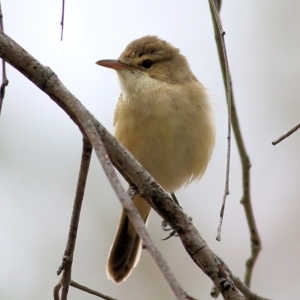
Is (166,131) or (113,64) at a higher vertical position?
(113,64)

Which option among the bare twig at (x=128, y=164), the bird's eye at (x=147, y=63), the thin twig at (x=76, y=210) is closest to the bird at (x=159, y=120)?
the bird's eye at (x=147, y=63)

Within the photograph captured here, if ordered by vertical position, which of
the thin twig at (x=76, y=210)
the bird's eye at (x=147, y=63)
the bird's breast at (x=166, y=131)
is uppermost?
the bird's eye at (x=147, y=63)

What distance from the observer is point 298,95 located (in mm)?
6309

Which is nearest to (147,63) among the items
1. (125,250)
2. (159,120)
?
(159,120)

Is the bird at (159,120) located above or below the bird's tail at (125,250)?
above

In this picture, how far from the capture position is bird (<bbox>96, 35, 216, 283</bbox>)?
11.5 ft

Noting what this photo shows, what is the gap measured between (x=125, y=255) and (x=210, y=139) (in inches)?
45.0

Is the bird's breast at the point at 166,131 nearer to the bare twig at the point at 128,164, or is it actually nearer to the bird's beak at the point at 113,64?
the bird's beak at the point at 113,64

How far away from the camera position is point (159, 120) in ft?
11.4

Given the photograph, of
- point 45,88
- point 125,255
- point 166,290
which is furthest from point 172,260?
point 45,88

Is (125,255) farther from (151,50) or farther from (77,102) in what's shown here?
(77,102)

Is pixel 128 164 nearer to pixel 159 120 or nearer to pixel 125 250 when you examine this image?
pixel 159 120

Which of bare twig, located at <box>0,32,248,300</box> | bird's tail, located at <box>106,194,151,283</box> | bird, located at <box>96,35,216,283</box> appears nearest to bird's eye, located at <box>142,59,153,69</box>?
bird, located at <box>96,35,216,283</box>

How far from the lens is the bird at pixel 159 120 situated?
138 inches
